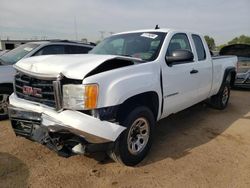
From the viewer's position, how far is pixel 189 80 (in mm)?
4625

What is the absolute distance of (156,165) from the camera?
365 centimetres

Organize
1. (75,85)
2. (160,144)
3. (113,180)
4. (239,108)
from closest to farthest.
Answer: (75,85) → (113,180) → (160,144) → (239,108)

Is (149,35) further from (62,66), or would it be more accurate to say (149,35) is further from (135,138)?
(62,66)

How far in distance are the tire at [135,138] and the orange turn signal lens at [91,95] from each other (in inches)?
21.7

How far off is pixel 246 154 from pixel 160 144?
1336mm

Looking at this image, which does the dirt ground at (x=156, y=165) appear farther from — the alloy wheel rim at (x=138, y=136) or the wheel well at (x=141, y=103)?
the wheel well at (x=141, y=103)

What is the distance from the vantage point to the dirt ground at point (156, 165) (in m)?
3.24

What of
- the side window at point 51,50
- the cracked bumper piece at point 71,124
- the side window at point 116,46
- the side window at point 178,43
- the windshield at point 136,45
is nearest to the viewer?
the cracked bumper piece at point 71,124

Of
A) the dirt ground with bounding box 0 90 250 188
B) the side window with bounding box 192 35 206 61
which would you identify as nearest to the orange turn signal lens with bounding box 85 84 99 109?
the dirt ground with bounding box 0 90 250 188

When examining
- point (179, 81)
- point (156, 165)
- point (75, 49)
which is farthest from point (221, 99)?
point (75, 49)

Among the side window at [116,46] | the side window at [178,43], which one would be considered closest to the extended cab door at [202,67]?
the side window at [178,43]

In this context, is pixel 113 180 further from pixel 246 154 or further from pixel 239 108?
pixel 239 108

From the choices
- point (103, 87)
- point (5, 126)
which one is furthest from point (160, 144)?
point (5, 126)

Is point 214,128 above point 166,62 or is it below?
below
